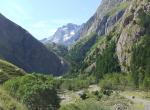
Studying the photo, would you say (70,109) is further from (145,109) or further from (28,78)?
(145,109)

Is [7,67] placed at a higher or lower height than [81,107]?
higher

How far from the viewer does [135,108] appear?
145125 mm

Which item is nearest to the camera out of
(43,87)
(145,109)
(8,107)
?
(8,107)

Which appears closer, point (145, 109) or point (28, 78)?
point (28, 78)

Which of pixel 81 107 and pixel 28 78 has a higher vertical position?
pixel 28 78

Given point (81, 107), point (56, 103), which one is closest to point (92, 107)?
point (81, 107)

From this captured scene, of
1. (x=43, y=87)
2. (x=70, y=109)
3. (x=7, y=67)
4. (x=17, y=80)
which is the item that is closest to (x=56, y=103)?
(x=43, y=87)

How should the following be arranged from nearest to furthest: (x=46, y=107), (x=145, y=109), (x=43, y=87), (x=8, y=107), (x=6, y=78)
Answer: (x=8, y=107), (x=46, y=107), (x=43, y=87), (x=6, y=78), (x=145, y=109)

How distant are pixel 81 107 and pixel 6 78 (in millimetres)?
71486

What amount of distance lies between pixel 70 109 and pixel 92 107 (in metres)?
2.84

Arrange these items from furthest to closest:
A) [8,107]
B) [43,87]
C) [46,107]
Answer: [43,87] → [46,107] → [8,107]

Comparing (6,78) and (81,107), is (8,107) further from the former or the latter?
(6,78)

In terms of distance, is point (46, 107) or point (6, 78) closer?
point (46, 107)

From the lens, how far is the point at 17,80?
117m
